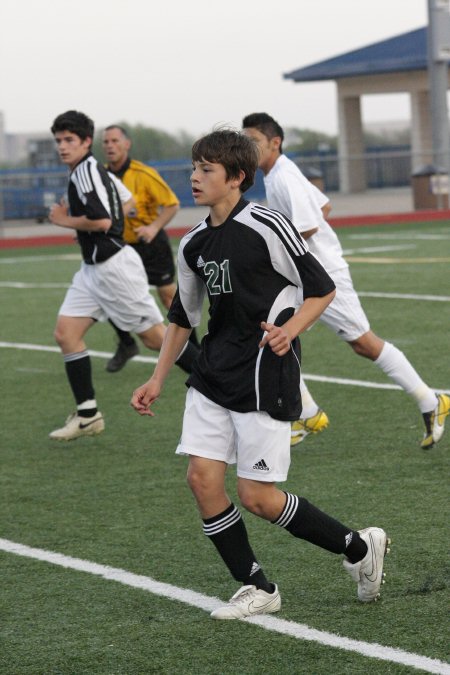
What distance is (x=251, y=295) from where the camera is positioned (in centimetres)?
490

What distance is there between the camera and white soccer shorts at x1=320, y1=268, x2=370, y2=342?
7848 mm

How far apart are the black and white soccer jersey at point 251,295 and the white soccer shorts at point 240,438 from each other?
0.16 feet

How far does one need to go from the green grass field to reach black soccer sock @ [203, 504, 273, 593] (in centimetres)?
18

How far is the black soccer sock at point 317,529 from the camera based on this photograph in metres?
4.98

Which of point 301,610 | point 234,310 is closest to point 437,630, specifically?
point 301,610

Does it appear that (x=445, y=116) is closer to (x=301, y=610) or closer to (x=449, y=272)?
(x=449, y=272)

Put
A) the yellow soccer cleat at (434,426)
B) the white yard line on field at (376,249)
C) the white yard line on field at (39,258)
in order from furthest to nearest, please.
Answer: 1. the white yard line on field at (39,258)
2. the white yard line on field at (376,249)
3. the yellow soccer cleat at (434,426)

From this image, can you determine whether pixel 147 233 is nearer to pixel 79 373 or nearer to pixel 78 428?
pixel 79 373

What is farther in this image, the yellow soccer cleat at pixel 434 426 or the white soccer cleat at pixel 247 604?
the yellow soccer cleat at pixel 434 426

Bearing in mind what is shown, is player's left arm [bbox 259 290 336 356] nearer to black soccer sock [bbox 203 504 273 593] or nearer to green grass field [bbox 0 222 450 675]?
black soccer sock [bbox 203 504 273 593]

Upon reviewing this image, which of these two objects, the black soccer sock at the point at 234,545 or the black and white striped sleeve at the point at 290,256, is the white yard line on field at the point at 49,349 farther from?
the black and white striped sleeve at the point at 290,256

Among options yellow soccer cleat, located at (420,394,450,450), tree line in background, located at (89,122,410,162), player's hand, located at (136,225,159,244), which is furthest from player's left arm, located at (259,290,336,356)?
tree line in background, located at (89,122,410,162)

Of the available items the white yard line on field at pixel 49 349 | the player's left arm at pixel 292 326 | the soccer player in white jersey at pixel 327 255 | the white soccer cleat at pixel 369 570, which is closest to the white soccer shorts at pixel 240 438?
the player's left arm at pixel 292 326

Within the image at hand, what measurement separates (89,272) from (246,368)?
13.9ft
